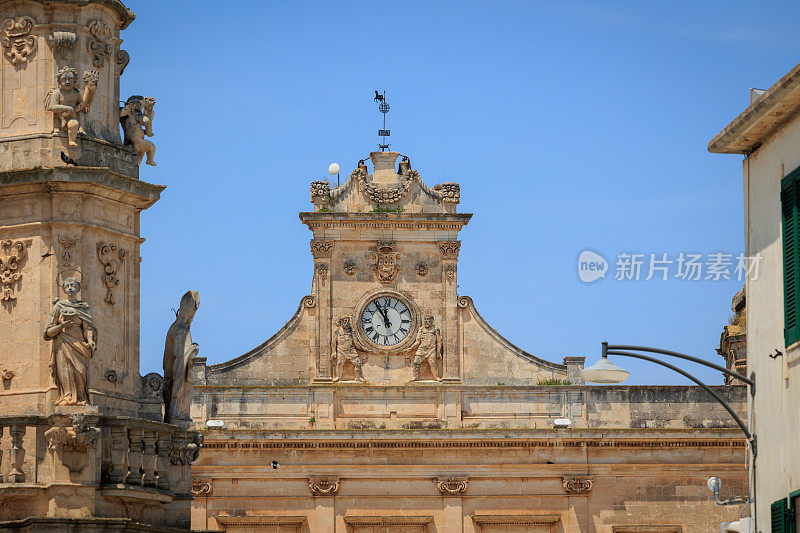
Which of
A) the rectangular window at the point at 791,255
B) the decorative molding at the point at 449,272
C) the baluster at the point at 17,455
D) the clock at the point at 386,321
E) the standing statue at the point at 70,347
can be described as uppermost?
the decorative molding at the point at 449,272

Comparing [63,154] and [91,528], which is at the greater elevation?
[63,154]

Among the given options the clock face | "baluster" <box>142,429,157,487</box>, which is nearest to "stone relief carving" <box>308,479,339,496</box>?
the clock face

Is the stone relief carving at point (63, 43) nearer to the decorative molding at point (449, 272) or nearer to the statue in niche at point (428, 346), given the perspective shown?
the statue in niche at point (428, 346)

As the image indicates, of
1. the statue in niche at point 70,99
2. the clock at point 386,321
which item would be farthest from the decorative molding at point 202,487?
the statue in niche at point 70,99

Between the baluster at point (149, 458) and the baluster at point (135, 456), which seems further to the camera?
the baluster at point (149, 458)

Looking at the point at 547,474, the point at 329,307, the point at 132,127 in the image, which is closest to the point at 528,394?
the point at 547,474

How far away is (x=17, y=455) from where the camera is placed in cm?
2355

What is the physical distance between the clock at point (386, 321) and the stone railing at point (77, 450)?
941 inches

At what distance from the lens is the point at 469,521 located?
156 ft

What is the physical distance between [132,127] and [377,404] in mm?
23135

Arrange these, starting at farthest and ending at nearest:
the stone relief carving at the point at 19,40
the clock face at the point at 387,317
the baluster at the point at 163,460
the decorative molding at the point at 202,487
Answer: the clock face at the point at 387,317
the decorative molding at the point at 202,487
the stone relief carving at the point at 19,40
the baluster at the point at 163,460

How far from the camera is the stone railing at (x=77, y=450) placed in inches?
922

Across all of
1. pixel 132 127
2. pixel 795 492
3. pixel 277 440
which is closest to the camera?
pixel 795 492

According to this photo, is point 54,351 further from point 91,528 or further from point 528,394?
point 528,394
